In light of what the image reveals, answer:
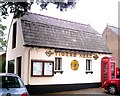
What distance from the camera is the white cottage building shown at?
1628 centimetres

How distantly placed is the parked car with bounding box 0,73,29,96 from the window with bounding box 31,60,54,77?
807 cm

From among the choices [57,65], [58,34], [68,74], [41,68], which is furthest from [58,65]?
[58,34]

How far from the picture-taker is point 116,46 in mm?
41000

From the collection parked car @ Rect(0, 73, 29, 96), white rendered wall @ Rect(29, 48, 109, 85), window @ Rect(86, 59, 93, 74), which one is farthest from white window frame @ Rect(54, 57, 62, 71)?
parked car @ Rect(0, 73, 29, 96)

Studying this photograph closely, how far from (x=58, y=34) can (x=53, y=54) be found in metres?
2.20

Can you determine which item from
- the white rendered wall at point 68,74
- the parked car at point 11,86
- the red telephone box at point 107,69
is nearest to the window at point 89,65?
the white rendered wall at point 68,74

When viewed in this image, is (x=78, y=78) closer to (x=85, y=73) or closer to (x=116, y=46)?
(x=85, y=73)

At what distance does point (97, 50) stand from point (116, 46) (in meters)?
21.3

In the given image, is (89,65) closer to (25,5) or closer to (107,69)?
(107,69)

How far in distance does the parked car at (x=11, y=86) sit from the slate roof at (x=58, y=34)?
7.99 metres

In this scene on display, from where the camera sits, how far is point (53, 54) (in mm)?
17422

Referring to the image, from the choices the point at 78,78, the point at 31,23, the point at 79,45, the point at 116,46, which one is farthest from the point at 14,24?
the point at 116,46

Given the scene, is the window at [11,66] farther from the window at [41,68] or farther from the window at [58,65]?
the window at [58,65]

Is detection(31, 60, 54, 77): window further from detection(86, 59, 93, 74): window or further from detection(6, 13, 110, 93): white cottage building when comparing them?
detection(86, 59, 93, 74): window
